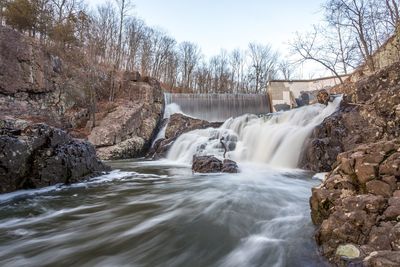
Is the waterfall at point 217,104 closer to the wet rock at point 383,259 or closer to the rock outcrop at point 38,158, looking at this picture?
the rock outcrop at point 38,158

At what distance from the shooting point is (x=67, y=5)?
1048 inches

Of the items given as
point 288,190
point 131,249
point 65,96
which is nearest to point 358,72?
point 288,190

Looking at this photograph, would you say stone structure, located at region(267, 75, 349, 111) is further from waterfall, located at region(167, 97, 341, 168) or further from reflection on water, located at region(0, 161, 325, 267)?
reflection on water, located at region(0, 161, 325, 267)

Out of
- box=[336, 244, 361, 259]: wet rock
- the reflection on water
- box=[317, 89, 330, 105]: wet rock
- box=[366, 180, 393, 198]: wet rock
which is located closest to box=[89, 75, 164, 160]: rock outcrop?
the reflection on water

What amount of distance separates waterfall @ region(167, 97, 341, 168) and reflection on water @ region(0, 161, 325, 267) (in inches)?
121

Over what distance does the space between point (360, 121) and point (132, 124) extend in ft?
38.8

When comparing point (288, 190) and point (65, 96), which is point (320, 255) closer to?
point (288, 190)

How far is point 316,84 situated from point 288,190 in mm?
22641

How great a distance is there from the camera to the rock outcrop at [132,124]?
50.2 feet

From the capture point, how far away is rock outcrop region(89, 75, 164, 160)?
602 inches

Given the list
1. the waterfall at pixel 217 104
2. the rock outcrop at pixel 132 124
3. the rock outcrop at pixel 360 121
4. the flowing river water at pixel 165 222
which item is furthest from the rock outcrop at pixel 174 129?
the rock outcrop at pixel 360 121

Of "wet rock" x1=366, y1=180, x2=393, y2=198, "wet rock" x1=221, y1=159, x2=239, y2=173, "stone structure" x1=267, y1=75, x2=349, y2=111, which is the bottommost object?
"wet rock" x1=221, y1=159, x2=239, y2=173

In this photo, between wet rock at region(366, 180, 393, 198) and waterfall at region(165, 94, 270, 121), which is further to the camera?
waterfall at region(165, 94, 270, 121)

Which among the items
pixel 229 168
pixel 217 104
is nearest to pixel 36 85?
pixel 229 168
